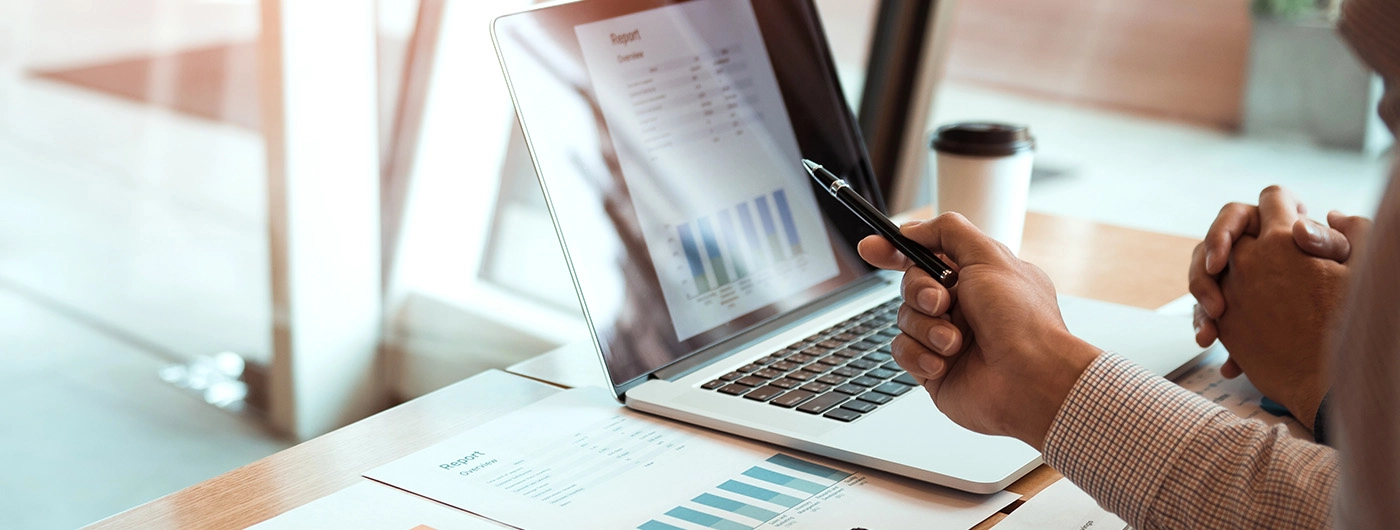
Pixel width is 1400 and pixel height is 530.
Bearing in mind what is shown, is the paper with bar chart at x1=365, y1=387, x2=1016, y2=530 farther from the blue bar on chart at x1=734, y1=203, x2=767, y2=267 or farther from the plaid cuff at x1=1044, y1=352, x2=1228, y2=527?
the blue bar on chart at x1=734, y1=203, x2=767, y2=267

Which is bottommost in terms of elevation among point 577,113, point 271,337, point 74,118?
point 271,337

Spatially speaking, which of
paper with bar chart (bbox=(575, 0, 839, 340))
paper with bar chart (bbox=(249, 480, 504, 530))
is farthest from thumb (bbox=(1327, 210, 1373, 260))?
paper with bar chart (bbox=(249, 480, 504, 530))

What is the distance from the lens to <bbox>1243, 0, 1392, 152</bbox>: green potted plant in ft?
7.73

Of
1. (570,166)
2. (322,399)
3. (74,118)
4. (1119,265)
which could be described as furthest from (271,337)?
(1119,265)

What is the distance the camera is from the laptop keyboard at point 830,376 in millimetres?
822

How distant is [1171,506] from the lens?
62 cm

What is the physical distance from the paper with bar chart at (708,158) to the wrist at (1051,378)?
330 mm

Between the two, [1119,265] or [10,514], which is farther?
[1119,265]

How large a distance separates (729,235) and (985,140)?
355 mm

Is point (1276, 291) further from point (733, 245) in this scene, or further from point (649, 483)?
point (649, 483)

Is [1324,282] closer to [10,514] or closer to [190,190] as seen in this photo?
[190,190]

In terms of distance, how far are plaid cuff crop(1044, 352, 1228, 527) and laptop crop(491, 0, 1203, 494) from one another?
0.08 m

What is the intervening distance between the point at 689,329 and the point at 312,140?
61cm

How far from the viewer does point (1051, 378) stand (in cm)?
64
